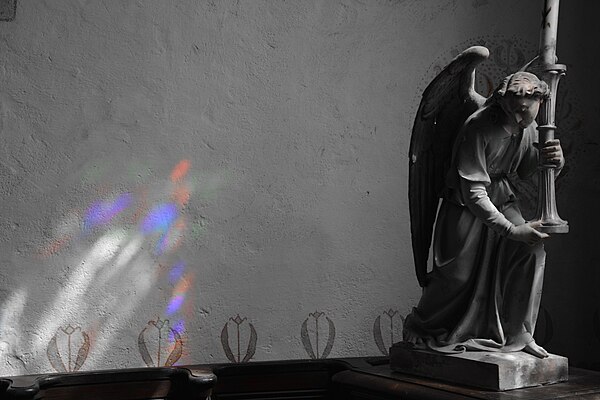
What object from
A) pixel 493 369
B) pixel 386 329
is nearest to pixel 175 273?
pixel 386 329

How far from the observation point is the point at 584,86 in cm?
557

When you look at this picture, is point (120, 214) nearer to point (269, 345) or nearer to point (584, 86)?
point (269, 345)

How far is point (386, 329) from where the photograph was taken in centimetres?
515

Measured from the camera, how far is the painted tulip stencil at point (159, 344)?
468cm

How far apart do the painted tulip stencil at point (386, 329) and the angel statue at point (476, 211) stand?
3.79 feet

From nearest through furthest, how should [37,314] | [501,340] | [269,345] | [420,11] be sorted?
[501,340]
[37,314]
[269,345]
[420,11]

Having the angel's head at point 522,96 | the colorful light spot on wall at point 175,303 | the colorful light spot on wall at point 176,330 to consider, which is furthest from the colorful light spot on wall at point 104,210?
the angel's head at point 522,96

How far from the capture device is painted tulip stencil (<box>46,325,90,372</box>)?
450 centimetres

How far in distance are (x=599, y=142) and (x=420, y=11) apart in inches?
56.4

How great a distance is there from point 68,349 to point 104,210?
75 cm

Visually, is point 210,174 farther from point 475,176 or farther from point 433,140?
point 475,176

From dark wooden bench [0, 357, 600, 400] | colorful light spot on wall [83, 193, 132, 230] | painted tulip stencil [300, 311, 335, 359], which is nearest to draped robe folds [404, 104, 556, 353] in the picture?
dark wooden bench [0, 357, 600, 400]

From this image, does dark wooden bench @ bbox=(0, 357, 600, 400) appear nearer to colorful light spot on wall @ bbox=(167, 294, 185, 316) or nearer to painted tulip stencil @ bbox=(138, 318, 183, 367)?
painted tulip stencil @ bbox=(138, 318, 183, 367)

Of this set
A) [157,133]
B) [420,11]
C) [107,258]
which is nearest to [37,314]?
[107,258]
